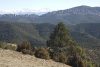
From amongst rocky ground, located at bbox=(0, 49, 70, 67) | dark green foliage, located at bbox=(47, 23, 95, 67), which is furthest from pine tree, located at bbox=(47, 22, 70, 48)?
rocky ground, located at bbox=(0, 49, 70, 67)

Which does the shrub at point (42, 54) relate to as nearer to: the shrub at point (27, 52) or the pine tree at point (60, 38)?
the shrub at point (27, 52)

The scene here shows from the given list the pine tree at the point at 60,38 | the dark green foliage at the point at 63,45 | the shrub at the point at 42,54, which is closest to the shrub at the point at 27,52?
the shrub at the point at 42,54

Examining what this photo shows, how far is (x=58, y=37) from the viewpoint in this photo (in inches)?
1502

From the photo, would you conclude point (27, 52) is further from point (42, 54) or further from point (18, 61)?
point (18, 61)

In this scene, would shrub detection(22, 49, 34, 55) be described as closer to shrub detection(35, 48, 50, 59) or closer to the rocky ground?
shrub detection(35, 48, 50, 59)

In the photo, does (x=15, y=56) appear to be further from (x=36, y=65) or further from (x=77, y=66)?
(x=77, y=66)

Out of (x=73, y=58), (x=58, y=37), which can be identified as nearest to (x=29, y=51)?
(x=73, y=58)

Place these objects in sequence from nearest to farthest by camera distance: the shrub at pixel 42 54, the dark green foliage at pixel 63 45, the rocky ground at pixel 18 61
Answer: the rocky ground at pixel 18 61, the shrub at pixel 42 54, the dark green foliage at pixel 63 45

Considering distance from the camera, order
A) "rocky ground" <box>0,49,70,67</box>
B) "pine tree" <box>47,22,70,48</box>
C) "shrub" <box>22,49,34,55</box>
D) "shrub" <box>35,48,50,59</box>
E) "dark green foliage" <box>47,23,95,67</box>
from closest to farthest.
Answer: "rocky ground" <box>0,49,70,67</box>, "shrub" <box>35,48,50,59</box>, "shrub" <box>22,49,34,55</box>, "dark green foliage" <box>47,23,95,67</box>, "pine tree" <box>47,22,70,48</box>

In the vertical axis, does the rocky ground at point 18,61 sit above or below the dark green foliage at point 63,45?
above

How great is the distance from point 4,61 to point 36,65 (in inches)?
81.2

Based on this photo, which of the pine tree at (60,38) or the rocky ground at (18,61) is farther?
the pine tree at (60,38)

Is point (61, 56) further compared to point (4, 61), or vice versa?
point (61, 56)

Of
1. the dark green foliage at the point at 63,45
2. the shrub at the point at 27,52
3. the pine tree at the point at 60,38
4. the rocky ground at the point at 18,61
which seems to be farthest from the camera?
the pine tree at the point at 60,38
